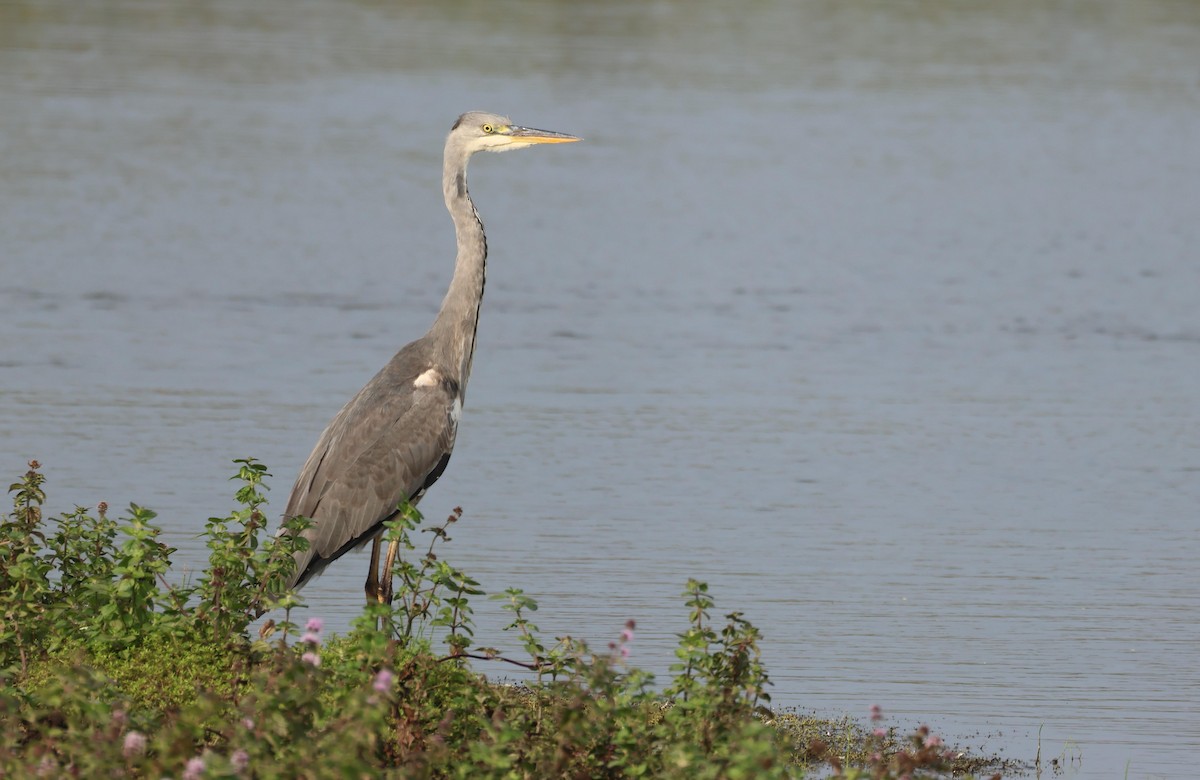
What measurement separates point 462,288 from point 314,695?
3807mm

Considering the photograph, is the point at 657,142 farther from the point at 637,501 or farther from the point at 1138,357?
the point at 637,501

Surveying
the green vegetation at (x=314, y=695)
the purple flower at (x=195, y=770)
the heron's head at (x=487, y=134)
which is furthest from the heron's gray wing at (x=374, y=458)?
the purple flower at (x=195, y=770)

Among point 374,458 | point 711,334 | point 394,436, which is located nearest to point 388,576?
point 374,458

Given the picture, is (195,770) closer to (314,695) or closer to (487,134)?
(314,695)

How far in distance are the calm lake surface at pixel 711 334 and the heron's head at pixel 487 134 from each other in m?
1.91

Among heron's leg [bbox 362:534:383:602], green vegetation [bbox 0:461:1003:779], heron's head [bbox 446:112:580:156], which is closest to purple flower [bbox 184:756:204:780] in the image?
green vegetation [bbox 0:461:1003:779]

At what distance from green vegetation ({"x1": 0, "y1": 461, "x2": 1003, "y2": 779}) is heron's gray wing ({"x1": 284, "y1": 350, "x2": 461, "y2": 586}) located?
372 millimetres

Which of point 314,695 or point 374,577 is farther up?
point 374,577

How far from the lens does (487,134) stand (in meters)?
9.23

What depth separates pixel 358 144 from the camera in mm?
22406

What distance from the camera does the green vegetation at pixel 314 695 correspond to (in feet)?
16.5

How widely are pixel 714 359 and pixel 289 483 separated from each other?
4224mm

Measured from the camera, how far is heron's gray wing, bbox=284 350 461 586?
7887 millimetres

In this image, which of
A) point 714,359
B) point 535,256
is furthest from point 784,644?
point 535,256
